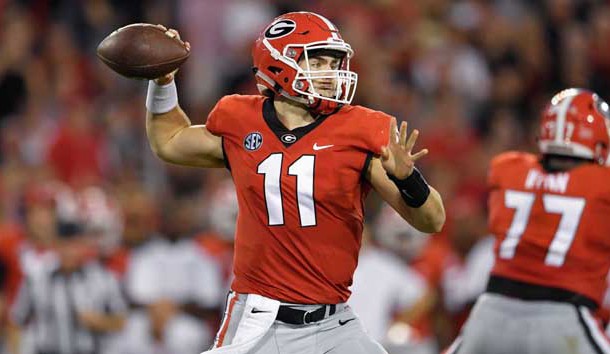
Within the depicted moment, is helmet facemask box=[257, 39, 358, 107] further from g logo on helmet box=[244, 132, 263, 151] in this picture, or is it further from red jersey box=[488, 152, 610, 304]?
red jersey box=[488, 152, 610, 304]

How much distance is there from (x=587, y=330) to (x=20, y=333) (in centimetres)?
387

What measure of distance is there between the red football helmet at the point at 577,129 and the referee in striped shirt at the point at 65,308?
340 centimetres

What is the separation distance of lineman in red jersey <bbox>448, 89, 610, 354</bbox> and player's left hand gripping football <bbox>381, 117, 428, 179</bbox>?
147cm

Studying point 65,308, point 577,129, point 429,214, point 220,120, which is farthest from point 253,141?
point 65,308

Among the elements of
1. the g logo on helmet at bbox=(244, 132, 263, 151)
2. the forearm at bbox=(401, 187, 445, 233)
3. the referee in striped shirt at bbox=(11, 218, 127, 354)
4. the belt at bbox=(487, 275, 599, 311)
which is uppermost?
the g logo on helmet at bbox=(244, 132, 263, 151)

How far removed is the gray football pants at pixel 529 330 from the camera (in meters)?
5.66

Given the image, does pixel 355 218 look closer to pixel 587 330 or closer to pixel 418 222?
pixel 418 222

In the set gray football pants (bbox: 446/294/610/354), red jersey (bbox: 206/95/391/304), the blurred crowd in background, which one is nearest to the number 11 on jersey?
red jersey (bbox: 206/95/391/304)

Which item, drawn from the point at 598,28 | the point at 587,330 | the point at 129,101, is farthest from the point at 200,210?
the point at 587,330

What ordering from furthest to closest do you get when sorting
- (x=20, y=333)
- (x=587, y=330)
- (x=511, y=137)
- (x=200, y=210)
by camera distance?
1. (x=511, y=137)
2. (x=200, y=210)
3. (x=20, y=333)
4. (x=587, y=330)

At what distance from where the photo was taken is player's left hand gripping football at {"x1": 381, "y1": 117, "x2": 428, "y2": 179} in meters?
4.55

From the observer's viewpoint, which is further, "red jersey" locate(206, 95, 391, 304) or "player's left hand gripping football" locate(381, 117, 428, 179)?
"red jersey" locate(206, 95, 391, 304)

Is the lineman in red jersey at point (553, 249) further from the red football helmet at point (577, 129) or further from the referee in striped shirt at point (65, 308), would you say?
the referee in striped shirt at point (65, 308)

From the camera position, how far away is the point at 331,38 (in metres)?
4.89
